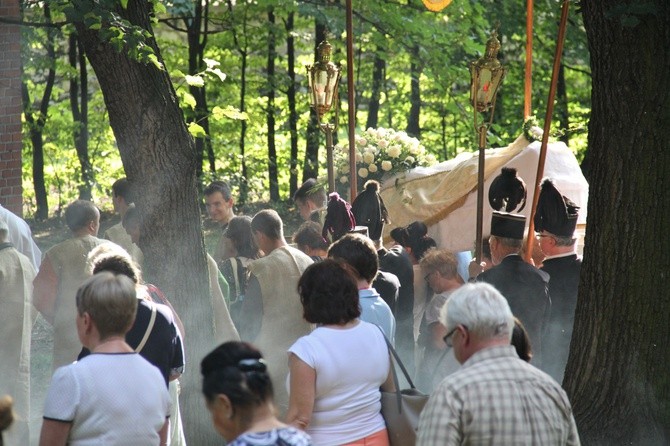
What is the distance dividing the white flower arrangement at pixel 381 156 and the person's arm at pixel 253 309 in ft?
12.6

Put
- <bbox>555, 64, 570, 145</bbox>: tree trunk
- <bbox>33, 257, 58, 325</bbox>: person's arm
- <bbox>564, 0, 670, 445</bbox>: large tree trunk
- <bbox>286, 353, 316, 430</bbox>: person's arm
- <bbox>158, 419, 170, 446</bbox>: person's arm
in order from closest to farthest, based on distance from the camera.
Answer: <bbox>158, 419, 170, 446</bbox>: person's arm → <bbox>286, 353, 316, 430</bbox>: person's arm → <bbox>564, 0, 670, 445</bbox>: large tree trunk → <bbox>33, 257, 58, 325</bbox>: person's arm → <bbox>555, 64, 570, 145</bbox>: tree trunk

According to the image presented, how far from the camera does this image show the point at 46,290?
7.29 meters

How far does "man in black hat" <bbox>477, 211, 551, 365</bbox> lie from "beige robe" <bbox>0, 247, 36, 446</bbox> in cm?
326

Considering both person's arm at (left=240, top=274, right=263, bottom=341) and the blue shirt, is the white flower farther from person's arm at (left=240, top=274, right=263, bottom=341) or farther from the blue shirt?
the blue shirt

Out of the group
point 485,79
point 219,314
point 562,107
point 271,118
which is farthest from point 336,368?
point 562,107

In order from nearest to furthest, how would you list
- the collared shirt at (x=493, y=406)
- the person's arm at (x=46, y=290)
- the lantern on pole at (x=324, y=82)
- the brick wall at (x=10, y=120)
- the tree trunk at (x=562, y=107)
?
the collared shirt at (x=493, y=406) < the person's arm at (x=46, y=290) < the lantern on pole at (x=324, y=82) < the brick wall at (x=10, y=120) < the tree trunk at (x=562, y=107)

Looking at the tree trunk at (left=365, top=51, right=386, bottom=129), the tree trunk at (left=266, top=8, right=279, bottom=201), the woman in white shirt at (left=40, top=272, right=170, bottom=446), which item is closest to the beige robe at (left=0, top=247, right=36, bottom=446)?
the woman in white shirt at (left=40, top=272, right=170, bottom=446)

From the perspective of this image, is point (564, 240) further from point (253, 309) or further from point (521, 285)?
point (253, 309)

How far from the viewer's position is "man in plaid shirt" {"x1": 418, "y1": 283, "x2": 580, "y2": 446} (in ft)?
12.3

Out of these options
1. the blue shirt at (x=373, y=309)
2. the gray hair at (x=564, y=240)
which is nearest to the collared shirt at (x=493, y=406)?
the blue shirt at (x=373, y=309)

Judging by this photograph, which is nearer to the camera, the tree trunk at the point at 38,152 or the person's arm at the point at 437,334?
the person's arm at the point at 437,334

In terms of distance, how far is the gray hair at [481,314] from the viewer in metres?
3.90

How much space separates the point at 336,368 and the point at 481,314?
3.13 feet

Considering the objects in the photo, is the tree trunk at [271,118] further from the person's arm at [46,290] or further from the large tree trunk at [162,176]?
the person's arm at [46,290]
